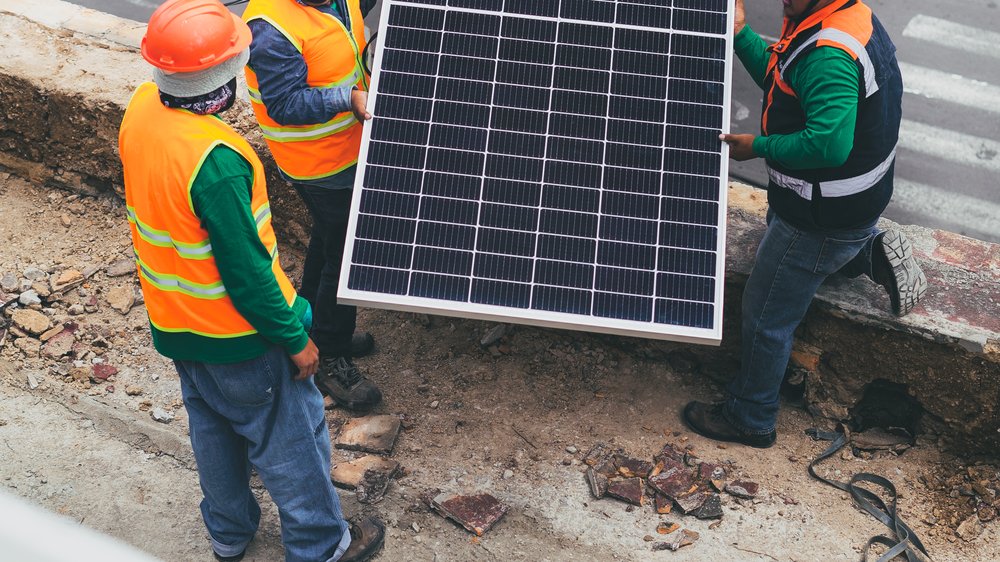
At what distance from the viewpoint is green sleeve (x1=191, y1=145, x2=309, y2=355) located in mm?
3545

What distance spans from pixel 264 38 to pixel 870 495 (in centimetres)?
392

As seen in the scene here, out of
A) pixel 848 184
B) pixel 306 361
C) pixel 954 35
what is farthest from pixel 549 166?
pixel 954 35

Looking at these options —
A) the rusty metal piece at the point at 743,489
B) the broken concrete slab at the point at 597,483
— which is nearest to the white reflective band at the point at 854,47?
the rusty metal piece at the point at 743,489

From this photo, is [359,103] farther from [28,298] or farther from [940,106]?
[940,106]

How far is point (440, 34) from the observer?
4.88m

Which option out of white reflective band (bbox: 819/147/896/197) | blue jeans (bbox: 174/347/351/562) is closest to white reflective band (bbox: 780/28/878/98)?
white reflective band (bbox: 819/147/896/197)

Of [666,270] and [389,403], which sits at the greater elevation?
[666,270]

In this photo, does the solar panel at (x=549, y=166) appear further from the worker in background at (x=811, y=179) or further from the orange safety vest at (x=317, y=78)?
the worker in background at (x=811, y=179)

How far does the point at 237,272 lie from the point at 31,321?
263 centimetres

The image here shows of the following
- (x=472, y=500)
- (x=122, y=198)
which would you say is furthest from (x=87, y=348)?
(x=472, y=500)

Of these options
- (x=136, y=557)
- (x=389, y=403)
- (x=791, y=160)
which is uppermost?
(x=136, y=557)

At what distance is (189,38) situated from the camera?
354cm

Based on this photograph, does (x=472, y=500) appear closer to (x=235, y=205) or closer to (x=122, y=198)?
(x=235, y=205)

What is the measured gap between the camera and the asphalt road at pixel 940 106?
846 cm
